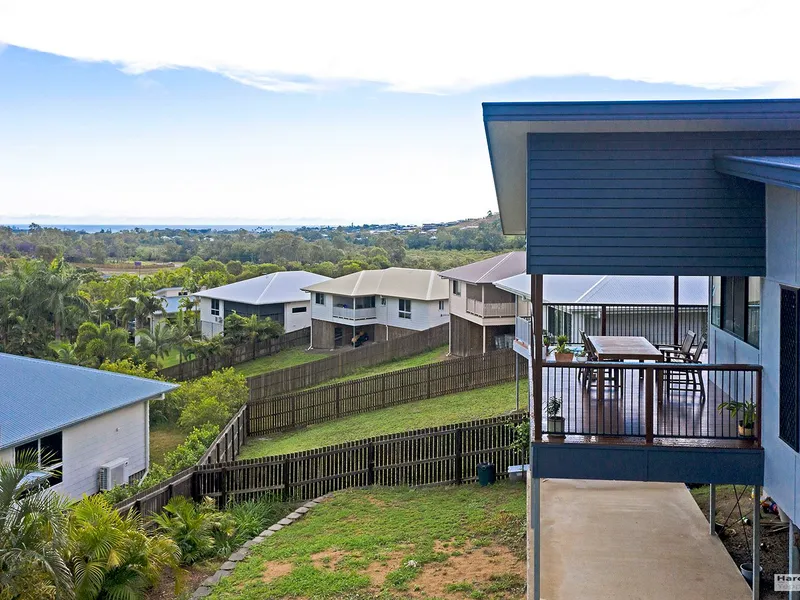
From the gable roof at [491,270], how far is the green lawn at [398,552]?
1891 cm

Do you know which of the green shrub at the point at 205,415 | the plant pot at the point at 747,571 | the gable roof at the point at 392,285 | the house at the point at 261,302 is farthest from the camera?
the house at the point at 261,302

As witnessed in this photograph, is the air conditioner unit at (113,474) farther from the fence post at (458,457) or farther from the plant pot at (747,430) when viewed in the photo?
the plant pot at (747,430)

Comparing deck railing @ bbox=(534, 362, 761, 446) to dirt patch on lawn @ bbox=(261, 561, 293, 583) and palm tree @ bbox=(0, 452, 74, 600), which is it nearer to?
dirt patch on lawn @ bbox=(261, 561, 293, 583)

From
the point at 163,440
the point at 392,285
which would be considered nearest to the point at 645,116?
the point at 163,440

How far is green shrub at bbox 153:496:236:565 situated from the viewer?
11.8m

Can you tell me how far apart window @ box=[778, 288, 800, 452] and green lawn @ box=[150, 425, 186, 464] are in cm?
1836

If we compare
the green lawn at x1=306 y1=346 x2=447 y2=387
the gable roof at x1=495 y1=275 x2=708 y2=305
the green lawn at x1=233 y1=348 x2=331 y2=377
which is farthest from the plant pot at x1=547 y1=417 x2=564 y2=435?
the green lawn at x1=233 y1=348 x2=331 y2=377

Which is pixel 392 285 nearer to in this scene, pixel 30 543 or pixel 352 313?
pixel 352 313

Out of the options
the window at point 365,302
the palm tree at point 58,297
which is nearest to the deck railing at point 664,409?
the window at point 365,302

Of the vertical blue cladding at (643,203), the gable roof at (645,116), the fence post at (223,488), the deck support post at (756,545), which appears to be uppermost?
the gable roof at (645,116)

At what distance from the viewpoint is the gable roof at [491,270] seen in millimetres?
32125

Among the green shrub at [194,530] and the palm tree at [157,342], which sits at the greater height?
the palm tree at [157,342]

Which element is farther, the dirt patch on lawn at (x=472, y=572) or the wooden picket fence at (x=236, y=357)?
the wooden picket fence at (x=236, y=357)

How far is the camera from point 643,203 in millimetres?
8031
